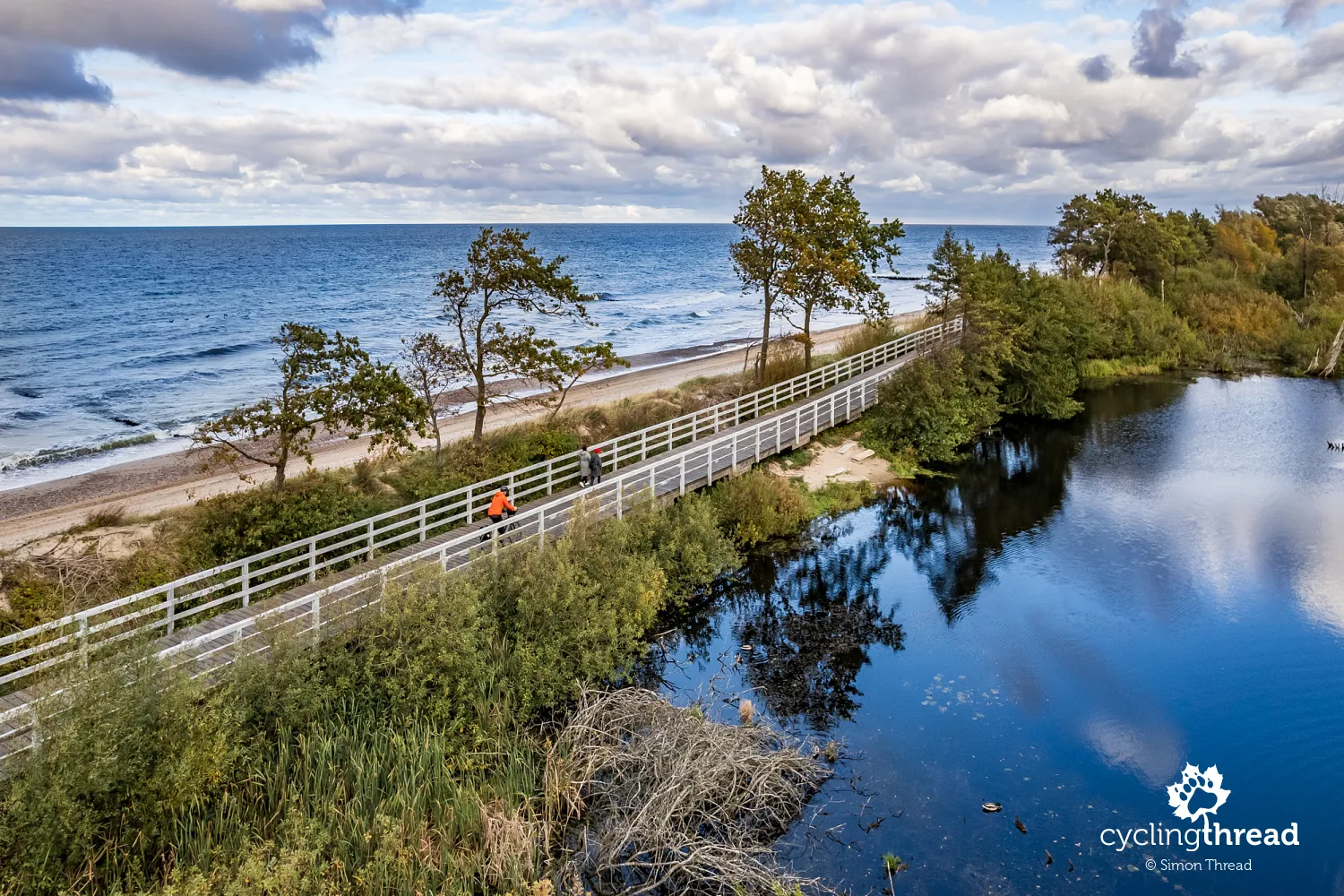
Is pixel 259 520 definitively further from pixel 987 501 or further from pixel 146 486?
pixel 987 501

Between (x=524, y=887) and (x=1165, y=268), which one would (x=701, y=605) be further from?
(x=1165, y=268)

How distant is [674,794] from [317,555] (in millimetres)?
9579

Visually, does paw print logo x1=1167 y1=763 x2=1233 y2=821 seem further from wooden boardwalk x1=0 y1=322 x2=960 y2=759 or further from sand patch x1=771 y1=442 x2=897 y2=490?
sand patch x1=771 y1=442 x2=897 y2=490

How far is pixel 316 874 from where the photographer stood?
8695 mm

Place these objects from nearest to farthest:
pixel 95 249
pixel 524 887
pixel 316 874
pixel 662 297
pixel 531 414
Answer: pixel 316 874 < pixel 524 887 < pixel 531 414 < pixel 662 297 < pixel 95 249

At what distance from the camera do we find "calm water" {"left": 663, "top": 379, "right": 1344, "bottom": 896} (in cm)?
1147

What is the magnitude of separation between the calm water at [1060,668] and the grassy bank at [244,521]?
7.50 m

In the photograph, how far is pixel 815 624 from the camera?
18422 millimetres

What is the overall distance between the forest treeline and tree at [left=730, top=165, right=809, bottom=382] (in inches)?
251

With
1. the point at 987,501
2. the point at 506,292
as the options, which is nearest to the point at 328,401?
the point at 506,292

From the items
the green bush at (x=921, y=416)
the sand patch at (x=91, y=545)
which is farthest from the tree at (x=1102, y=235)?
the sand patch at (x=91, y=545)

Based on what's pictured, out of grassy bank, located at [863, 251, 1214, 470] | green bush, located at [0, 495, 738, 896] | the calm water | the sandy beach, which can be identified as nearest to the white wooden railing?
green bush, located at [0, 495, 738, 896]

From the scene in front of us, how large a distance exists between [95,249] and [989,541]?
194m

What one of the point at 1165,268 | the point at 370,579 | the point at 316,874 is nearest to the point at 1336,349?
the point at 1165,268
